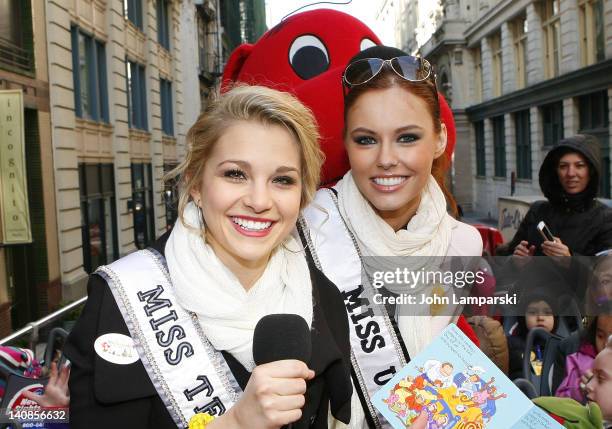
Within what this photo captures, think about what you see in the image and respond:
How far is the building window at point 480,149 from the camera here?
33969mm

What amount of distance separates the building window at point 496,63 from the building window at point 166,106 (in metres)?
17.1

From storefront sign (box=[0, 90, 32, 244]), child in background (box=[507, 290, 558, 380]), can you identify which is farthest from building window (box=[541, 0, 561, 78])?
child in background (box=[507, 290, 558, 380])

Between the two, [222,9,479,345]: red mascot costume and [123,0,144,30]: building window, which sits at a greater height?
[123,0,144,30]: building window

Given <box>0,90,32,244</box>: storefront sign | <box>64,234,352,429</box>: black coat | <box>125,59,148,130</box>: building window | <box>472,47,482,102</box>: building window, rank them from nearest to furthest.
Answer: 1. <box>64,234,352,429</box>: black coat
2. <box>0,90,32,244</box>: storefront sign
3. <box>125,59,148,130</box>: building window
4. <box>472,47,482,102</box>: building window

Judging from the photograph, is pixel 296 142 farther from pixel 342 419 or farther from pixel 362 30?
pixel 362 30

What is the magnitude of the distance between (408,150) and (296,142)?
61cm

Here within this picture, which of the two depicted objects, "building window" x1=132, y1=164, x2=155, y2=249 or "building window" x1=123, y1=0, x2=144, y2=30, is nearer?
"building window" x1=123, y1=0, x2=144, y2=30

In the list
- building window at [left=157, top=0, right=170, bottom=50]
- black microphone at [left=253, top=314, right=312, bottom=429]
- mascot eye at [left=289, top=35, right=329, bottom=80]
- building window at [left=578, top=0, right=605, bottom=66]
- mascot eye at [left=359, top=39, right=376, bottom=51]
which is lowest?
black microphone at [left=253, top=314, right=312, bottom=429]

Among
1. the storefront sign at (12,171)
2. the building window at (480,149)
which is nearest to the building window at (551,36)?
the building window at (480,149)

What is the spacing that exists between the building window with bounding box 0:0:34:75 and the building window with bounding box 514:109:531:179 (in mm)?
21400

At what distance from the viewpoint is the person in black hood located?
13.1 feet

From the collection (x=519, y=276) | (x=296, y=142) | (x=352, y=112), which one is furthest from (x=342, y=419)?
(x=519, y=276)

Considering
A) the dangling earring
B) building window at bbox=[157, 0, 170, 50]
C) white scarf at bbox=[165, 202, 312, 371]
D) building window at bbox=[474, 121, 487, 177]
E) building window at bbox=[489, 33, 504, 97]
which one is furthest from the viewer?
building window at bbox=[474, 121, 487, 177]

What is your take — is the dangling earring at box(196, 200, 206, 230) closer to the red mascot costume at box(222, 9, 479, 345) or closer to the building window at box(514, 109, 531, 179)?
the red mascot costume at box(222, 9, 479, 345)
